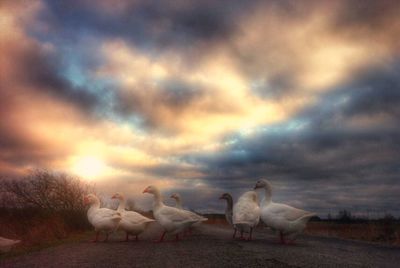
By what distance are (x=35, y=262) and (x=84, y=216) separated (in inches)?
833

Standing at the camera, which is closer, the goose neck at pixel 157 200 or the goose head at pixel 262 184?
the goose head at pixel 262 184

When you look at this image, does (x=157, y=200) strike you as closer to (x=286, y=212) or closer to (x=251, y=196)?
(x=251, y=196)

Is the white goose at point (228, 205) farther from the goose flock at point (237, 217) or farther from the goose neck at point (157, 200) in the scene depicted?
the goose neck at point (157, 200)

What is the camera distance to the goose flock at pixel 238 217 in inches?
572

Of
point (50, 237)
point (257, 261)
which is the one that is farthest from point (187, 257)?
point (50, 237)

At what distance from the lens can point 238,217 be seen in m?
15.2

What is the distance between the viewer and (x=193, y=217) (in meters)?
16.4

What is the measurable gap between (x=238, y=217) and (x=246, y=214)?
1.07ft

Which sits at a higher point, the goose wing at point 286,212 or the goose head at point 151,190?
the goose head at point 151,190

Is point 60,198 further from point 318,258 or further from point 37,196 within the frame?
point 318,258

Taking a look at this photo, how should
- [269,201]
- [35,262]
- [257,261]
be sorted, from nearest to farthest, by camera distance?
[257,261] → [35,262] → [269,201]

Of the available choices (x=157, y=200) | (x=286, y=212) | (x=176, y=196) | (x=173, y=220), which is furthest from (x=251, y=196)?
(x=176, y=196)

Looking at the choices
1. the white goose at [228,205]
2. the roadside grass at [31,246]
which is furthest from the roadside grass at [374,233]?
the roadside grass at [31,246]

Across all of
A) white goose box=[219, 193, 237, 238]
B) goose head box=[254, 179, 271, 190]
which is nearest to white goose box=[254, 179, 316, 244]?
goose head box=[254, 179, 271, 190]
